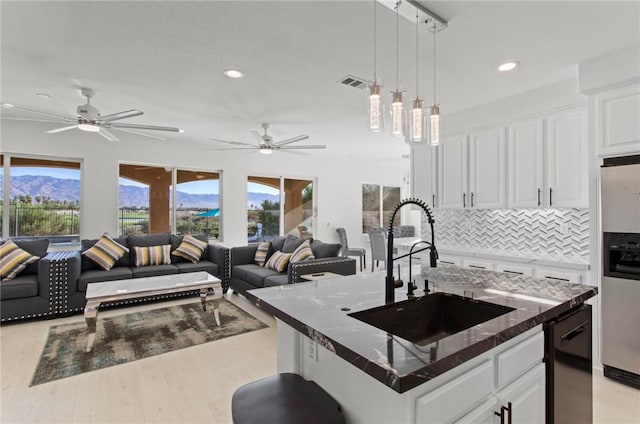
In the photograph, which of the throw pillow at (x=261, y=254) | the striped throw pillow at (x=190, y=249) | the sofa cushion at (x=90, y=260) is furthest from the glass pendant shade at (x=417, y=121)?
the sofa cushion at (x=90, y=260)

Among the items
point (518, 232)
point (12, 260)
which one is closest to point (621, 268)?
point (518, 232)

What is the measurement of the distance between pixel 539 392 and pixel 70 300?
4.84 m

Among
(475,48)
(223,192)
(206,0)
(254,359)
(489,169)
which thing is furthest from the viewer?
(223,192)

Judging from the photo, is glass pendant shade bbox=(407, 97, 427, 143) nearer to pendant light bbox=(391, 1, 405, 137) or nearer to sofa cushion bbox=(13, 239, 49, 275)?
pendant light bbox=(391, 1, 405, 137)

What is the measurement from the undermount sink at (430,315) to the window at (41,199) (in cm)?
566

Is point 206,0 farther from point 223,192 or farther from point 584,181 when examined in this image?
point 223,192

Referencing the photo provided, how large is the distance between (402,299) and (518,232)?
293 cm

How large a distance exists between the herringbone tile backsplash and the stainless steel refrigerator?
2.31 ft

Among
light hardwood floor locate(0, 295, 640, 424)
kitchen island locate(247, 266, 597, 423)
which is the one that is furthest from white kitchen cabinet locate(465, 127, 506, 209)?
kitchen island locate(247, 266, 597, 423)

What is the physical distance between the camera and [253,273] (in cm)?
457

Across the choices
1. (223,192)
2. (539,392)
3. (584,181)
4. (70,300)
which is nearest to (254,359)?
(539,392)

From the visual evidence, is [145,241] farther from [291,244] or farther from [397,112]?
[397,112]

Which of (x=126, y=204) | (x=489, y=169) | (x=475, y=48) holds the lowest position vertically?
(x=126, y=204)

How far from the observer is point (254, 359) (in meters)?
2.96
